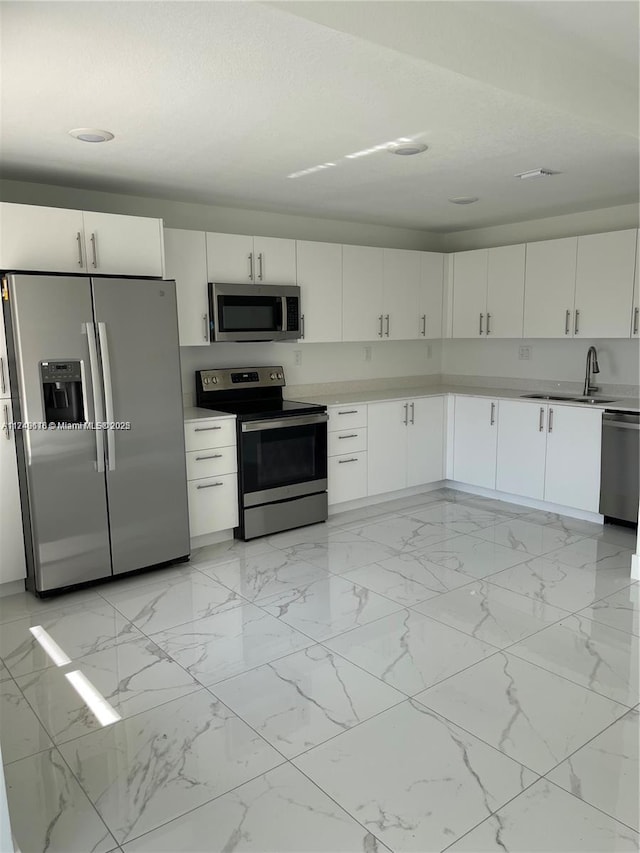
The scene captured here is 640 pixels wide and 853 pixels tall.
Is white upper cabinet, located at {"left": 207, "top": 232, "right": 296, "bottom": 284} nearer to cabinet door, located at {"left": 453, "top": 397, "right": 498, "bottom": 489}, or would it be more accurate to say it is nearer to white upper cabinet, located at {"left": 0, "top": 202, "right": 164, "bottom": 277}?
white upper cabinet, located at {"left": 0, "top": 202, "right": 164, "bottom": 277}

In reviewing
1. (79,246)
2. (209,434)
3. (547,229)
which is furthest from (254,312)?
(547,229)

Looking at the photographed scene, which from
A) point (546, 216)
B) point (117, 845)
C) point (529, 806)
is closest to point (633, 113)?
point (546, 216)

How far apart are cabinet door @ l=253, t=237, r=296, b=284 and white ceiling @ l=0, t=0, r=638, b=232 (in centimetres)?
68

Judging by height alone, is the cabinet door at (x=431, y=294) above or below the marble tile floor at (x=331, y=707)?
above

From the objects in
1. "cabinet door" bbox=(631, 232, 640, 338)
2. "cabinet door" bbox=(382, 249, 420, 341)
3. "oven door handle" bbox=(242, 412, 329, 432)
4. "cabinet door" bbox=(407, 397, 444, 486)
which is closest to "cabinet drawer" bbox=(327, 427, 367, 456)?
"oven door handle" bbox=(242, 412, 329, 432)

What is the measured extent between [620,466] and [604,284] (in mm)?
1335

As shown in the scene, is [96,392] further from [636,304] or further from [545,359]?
[545,359]

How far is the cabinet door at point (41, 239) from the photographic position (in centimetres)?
325

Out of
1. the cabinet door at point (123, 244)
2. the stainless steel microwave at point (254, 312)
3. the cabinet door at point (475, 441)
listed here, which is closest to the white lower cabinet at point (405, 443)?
the cabinet door at point (475, 441)

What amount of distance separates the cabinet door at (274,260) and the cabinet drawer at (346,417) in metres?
1.01

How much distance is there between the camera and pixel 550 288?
495 centimetres

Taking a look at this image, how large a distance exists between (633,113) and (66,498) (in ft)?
11.0

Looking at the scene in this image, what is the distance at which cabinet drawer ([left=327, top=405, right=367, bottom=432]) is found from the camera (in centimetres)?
474

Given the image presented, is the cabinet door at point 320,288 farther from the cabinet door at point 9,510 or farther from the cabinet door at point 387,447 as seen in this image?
the cabinet door at point 9,510
